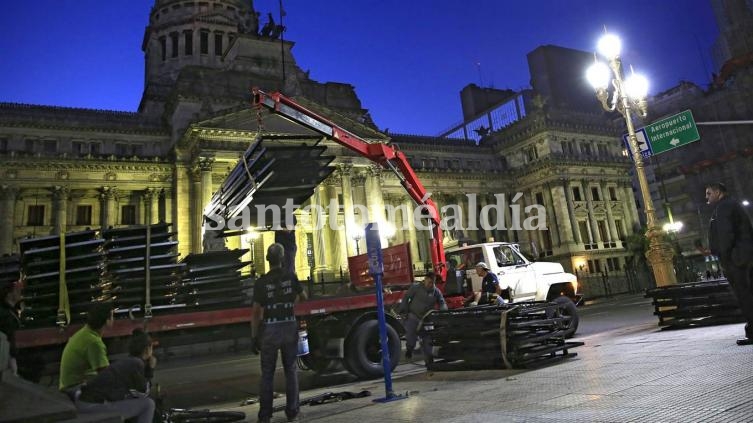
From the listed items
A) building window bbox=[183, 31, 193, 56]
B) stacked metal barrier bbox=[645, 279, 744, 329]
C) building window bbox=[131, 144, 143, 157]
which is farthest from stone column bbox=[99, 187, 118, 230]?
stacked metal barrier bbox=[645, 279, 744, 329]

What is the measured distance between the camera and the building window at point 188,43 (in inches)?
2033

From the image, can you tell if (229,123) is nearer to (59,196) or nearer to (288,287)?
(59,196)

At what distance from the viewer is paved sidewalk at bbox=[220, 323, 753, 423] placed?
13.6ft

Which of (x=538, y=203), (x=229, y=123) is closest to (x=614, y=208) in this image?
(x=538, y=203)

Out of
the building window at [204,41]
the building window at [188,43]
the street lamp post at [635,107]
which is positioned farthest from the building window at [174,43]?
the street lamp post at [635,107]

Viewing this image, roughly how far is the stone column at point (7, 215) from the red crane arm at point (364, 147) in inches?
1141

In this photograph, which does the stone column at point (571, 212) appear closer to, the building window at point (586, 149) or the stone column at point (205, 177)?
the building window at point (586, 149)

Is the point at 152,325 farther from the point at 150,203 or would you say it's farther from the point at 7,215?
the point at 7,215

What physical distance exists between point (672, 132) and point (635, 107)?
4.49 feet

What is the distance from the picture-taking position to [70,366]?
493 centimetres

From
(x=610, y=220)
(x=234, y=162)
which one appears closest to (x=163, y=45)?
(x=234, y=162)

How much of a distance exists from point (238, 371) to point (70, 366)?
8.80m

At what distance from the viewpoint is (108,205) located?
33.5 m

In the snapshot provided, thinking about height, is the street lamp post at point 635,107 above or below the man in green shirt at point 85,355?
above
